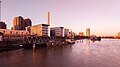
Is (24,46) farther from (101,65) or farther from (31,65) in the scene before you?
(101,65)

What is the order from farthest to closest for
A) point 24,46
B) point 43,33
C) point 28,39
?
point 43,33
point 28,39
point 24,46

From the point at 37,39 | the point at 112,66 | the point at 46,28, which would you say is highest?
the point at 46,28

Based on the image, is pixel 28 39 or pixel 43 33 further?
pixel 43 33

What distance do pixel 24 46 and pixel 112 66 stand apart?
6439 centimetres

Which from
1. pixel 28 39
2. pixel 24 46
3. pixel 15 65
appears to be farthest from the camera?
pixel 28 39

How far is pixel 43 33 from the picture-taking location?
191125mm

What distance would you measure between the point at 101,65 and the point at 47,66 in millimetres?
16772

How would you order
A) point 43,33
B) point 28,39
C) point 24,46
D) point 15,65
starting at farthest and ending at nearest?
1. point 43,33
2. point 28,39
3. point 24,46
4. point 15,65

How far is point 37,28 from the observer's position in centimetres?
19525

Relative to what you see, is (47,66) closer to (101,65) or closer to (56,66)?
(56,66)

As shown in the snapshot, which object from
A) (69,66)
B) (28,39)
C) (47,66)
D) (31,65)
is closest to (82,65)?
(69,66)

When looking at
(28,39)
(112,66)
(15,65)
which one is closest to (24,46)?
(28,39)

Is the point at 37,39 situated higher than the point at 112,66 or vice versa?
the point at 37,39

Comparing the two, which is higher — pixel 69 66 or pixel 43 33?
pixel 43 33
